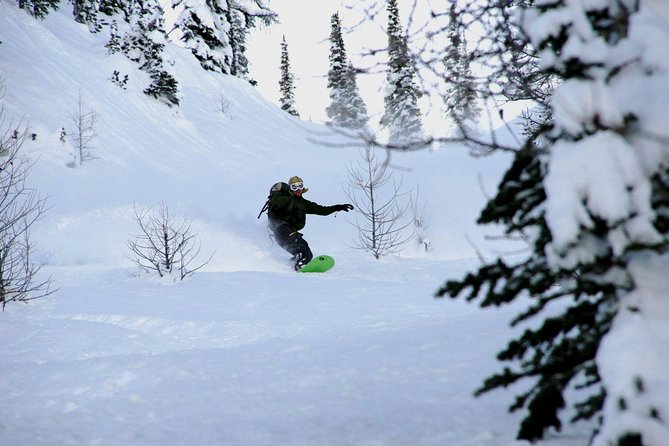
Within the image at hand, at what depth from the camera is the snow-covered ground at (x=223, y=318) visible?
2.22 metres

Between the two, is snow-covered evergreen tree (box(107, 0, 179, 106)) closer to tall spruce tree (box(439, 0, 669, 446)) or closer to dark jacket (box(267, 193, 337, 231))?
dark jacket (box(267, 193, 337, 231))

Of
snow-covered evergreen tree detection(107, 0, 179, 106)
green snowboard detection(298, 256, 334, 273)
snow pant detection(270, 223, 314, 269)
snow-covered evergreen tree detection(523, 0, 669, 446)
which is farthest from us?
snow-covered evergreen tree detection(107, 0, 179, 106)

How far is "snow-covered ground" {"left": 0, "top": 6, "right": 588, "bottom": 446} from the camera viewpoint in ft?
7.27

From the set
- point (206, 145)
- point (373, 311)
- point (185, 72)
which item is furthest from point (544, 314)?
point (185, 72)

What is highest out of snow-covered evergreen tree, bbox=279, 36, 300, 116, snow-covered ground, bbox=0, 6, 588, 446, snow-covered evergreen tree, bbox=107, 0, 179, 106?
snow-covered evergreen tree, bbox=279, 36, 300, 116

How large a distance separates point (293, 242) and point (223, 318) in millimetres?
4464

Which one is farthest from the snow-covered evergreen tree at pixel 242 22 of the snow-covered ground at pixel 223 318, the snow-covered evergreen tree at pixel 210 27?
the snow-covered ground at pixel 223 318

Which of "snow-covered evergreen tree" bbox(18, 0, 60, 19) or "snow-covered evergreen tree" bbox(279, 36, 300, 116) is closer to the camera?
"snow-covered evergreen tree" bbox(18, 0, 60, 19)

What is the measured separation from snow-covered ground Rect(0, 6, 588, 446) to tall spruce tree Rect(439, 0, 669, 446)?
10.7 inches

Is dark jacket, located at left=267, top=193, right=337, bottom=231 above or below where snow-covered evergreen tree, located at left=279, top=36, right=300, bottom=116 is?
below

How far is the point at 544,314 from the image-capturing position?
375 cm

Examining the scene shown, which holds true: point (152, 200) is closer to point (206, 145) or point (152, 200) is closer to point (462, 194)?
point (206, 145)

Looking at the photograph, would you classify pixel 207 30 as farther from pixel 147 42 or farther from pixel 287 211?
pixel 287 211

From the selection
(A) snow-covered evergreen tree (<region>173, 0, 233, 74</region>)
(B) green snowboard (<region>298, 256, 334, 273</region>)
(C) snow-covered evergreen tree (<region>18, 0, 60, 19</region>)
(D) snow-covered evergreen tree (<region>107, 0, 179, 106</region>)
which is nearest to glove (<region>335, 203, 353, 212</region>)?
(B) green snowboard (<region>298, 256, 334, 273</region>)
